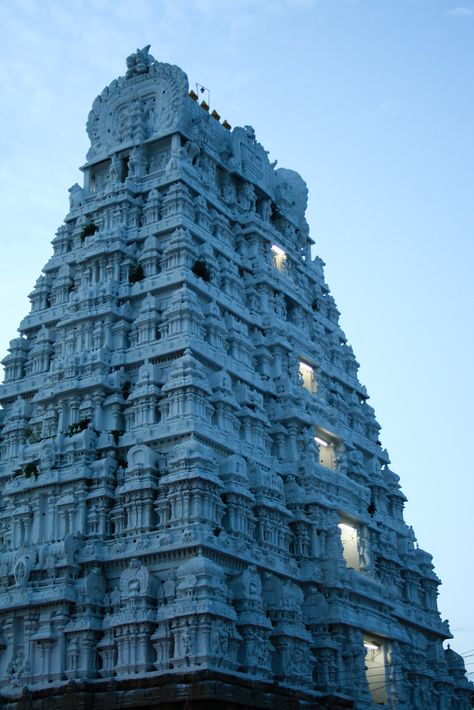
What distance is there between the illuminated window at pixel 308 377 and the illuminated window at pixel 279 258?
256 inches

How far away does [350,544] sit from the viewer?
52406 millimetres

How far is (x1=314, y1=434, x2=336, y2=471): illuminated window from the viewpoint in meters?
53.9

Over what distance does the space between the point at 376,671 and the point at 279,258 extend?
23.8m

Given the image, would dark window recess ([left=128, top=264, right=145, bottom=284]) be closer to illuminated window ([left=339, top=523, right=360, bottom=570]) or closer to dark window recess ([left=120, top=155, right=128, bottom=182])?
dark window recess ([left=120, top=155, right=128, bottom=182])

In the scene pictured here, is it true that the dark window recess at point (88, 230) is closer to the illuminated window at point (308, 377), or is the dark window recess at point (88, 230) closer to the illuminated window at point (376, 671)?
the illuminated window at point (308, 377)

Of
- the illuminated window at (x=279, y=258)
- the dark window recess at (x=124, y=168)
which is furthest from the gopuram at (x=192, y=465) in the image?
the dark window recess at (x=124, y=168)

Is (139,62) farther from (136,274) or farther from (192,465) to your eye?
(192,465)

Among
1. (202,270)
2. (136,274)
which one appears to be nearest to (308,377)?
(202,270)

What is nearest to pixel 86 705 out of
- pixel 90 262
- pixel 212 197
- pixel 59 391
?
pixel 59 391

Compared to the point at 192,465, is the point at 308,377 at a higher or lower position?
higher

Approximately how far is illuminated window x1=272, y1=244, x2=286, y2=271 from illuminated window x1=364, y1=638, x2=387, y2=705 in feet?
72.0

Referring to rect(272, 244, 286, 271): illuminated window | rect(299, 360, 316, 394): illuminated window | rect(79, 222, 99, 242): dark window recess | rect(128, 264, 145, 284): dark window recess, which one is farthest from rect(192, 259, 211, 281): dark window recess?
rect(272, 244, 286, 271): illuminated window

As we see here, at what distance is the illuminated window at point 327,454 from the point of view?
53.9 metres

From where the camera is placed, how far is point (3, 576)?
4184 centimetres
